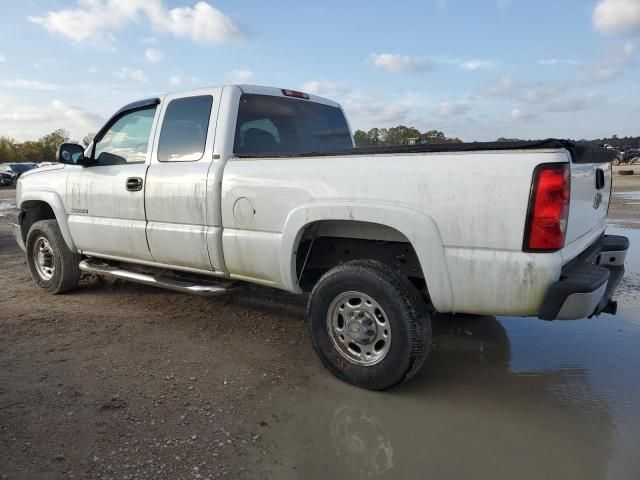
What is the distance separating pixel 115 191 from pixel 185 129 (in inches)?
38.0

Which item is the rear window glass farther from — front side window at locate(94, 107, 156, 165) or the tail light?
the tail light

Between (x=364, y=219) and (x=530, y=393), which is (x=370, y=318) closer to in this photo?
(x=364, y=219)

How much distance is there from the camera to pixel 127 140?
189 inches

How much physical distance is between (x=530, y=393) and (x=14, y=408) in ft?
10.8

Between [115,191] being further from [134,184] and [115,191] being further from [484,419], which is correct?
[484,419]

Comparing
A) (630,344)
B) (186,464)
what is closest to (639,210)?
(630,344)

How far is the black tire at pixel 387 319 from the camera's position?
3.03m

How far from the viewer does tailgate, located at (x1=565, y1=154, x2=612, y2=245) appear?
2820mm

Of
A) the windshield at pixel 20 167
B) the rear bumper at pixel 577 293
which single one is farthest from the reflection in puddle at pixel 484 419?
the windshield at pixel 20 167

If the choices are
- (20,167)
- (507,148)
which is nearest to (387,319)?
(507,148)

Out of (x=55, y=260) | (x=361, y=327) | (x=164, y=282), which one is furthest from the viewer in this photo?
(x=55, y=260)

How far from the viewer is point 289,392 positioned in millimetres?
3285

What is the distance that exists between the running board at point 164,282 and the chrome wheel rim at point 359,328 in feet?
3.68

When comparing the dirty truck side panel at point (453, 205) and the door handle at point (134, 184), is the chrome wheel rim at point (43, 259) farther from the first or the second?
the dirty truck side panel at point (453, 205)
